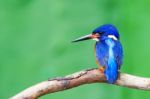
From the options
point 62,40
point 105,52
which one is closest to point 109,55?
point 105,52

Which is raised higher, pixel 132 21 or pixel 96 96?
pixel 132 21

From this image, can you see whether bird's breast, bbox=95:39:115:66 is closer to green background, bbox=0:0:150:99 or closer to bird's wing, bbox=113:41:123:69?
bird's wing, bbox=113:41:123:69

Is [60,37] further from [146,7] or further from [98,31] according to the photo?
[98,31]

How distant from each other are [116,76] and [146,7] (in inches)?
17.7

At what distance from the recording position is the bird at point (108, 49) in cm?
123

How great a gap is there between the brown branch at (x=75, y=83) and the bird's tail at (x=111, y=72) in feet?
0.08

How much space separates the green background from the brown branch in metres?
0.35

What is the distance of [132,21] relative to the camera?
5.28ft

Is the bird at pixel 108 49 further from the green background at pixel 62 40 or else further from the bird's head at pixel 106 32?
the green background at pixel 62 40

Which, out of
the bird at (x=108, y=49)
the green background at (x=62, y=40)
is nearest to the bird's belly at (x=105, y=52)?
the bird at (x=108, y=49)

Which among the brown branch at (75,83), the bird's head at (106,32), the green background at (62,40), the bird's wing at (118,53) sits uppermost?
the green background at (62,40)

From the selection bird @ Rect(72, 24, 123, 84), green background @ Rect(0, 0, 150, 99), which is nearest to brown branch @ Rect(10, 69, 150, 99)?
bird @ Rect(72, 24, 123, 84)

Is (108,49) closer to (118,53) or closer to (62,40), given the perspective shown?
(118,53)

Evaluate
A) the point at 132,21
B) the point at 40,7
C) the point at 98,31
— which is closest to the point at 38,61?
the point at 40,7
